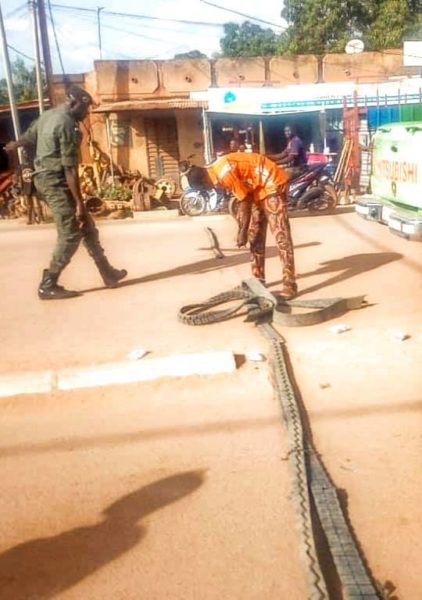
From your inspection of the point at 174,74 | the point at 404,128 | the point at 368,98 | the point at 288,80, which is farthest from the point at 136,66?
the point at 404,128

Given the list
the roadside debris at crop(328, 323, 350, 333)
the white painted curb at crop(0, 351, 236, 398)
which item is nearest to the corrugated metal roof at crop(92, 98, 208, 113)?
the roadside debris at crop(328, 323, 350, 333)

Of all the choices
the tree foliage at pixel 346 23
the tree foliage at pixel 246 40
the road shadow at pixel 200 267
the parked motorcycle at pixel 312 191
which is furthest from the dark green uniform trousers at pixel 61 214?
the tree foliage at pixel 246 40

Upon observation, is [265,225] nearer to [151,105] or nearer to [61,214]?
[61,214]

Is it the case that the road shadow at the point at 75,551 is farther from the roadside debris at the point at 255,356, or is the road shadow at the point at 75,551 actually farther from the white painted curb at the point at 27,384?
the roadside debris at the point at 255,356

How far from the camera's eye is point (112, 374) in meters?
4.14

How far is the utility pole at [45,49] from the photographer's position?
51.7 ft

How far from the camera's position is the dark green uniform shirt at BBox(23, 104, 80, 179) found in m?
5.62

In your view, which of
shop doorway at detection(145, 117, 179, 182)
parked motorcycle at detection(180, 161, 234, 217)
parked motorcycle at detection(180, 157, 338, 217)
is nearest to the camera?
parked motorcycle at detection(180, 157, 338, 217)

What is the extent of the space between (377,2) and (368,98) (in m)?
18.5

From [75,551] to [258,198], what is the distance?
3.78m

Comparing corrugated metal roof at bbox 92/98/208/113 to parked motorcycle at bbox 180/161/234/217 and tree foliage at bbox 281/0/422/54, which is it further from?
tree foliage at bbox 281/0/422/54

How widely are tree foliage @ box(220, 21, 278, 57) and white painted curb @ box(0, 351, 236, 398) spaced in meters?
43.6

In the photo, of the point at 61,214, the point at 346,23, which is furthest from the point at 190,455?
the point at 346,23

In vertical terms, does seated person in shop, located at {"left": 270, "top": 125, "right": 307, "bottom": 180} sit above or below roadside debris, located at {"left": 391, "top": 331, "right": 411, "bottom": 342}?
above
